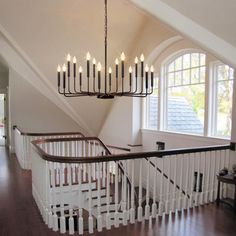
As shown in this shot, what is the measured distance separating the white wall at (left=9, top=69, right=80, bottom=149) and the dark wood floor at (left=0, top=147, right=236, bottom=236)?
4.27m

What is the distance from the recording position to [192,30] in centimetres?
192

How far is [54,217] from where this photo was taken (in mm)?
3076

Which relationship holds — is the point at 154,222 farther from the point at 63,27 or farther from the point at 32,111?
the point at 32,111

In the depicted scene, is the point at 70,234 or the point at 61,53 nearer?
the point at 70,234

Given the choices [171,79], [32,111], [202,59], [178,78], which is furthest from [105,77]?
[32,111]

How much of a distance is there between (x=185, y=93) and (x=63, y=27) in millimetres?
3040

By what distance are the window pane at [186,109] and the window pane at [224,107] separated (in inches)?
16.8

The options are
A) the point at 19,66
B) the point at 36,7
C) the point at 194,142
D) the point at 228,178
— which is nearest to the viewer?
the point at 228,178

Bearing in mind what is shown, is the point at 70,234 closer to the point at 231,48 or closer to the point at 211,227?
the point at 211,227

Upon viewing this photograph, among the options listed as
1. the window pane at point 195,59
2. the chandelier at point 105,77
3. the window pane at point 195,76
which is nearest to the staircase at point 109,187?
the chandelier at point 105,77

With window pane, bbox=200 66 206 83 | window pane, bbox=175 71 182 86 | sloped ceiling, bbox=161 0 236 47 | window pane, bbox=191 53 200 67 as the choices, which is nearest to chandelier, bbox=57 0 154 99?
window pane, bbox=175 71 182 86

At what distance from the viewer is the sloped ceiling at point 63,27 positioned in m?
4.92

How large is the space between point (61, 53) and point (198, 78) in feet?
10.2

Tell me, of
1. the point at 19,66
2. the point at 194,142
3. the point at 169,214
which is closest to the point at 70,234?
the point at 169,214
